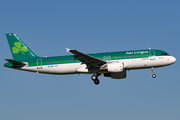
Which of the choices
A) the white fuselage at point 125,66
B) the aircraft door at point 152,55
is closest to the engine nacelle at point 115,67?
the white fuselage at point 125,66

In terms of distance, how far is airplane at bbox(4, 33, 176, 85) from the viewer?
4000 cm

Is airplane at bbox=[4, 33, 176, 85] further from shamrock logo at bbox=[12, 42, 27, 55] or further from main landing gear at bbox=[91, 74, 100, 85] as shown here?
shamrock logo at bbox=[12, 42, 27, 55]

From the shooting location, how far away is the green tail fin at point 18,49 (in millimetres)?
44875

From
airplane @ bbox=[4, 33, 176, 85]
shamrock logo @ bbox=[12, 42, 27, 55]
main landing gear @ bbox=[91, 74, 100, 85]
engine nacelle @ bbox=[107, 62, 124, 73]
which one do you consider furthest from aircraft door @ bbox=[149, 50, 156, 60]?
shamrock logo @ bbox=[12, 42, 27, 55]

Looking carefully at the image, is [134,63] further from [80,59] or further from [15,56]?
[15,56]

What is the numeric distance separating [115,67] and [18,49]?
1619 cm

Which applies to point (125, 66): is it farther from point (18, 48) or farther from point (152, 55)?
point (18, 48)

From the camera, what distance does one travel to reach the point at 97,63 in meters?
40.4

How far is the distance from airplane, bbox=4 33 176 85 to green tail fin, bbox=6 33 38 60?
901 mm

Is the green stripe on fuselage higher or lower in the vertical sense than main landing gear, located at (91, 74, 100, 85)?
higher

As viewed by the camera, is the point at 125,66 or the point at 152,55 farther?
the point at 152,55

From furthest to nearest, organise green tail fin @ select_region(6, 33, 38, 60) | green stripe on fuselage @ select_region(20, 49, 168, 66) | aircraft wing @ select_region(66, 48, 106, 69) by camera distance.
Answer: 1. green tail fin @ select_region(6, 33, 38, 60)
2. green stripe on fuselage @ select_region(20, 49, 168, 66)
3. aircraft wing @ select_region(66, 48, 106, 69)

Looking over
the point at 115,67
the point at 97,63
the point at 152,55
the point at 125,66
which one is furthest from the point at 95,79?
the point at 152,55

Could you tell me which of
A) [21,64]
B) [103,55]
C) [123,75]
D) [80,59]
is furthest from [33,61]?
[123,75]
